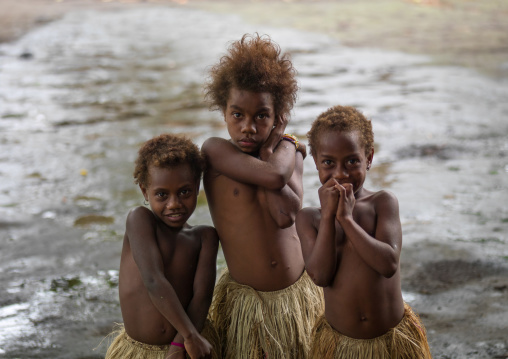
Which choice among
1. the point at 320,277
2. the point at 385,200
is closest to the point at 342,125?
the point at 385,200

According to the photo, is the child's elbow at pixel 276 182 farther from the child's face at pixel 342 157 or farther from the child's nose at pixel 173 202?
the child's nose at pixel 173 202

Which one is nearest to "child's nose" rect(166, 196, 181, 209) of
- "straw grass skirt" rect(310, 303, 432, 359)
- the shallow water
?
"straw grass skirt" rect(310, 303, 432, 359)

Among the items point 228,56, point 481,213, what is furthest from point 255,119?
point 481,213

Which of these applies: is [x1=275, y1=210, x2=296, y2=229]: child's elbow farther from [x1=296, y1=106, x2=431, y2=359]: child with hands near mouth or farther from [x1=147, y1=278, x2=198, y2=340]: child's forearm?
[x1=147, y1=278, x2=198, y2=340]: child's forearm

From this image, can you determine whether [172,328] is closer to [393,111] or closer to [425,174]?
[425,174]

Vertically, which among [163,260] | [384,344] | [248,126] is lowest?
[384,344]

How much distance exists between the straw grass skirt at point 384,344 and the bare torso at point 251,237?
0.33 meters

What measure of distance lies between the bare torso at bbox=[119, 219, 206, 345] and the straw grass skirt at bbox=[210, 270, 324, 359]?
26 cm

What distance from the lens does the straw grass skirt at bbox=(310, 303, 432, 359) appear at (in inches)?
81.7

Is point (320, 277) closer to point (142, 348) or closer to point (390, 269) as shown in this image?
point (390, 269)

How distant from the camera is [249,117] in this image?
7.52 feet

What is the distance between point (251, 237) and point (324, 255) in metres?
0.41

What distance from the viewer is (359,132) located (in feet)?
6.86

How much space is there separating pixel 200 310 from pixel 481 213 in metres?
2.30
